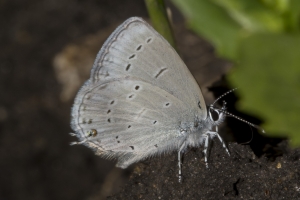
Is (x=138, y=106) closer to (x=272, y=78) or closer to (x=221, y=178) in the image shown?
(x=221, y=178)

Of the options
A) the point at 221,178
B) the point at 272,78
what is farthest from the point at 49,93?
the point at 272,78

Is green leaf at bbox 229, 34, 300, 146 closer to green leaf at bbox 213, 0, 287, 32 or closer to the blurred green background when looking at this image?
A: the blurred green background

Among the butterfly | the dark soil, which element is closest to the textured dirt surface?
the butterfly

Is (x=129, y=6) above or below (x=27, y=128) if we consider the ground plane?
above

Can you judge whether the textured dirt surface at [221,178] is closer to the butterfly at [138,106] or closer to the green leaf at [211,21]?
the butterfly at [138,106]

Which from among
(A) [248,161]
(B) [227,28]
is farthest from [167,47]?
(B) [227,28]

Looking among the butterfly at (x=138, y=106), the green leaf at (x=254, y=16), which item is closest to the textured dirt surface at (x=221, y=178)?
the butterfly at (x=138, y=106)

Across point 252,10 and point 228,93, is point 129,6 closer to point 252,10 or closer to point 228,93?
point 228,93
